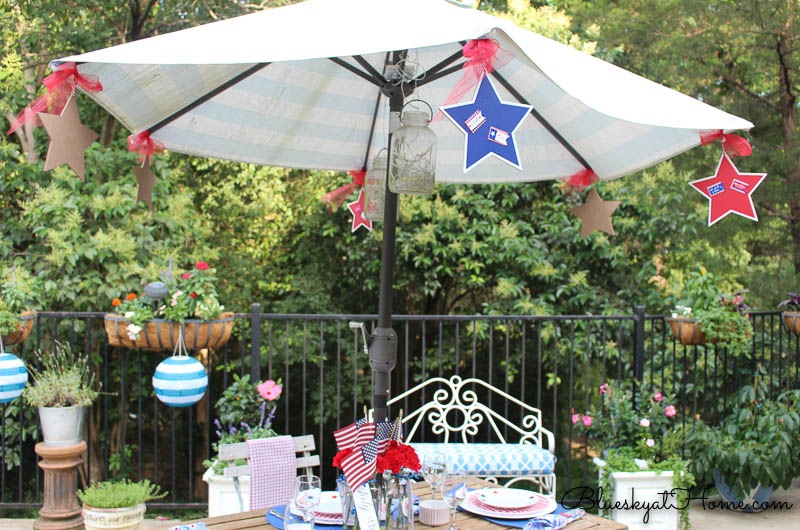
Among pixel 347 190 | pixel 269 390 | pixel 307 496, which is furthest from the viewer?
pixel 269 390

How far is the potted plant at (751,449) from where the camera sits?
3.93 meters

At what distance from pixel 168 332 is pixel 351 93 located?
158 centimetres

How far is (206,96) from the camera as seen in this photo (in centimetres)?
265

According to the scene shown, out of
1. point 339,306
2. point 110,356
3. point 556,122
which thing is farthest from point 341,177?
point 556,122

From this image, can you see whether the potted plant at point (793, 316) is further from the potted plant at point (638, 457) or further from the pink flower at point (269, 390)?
the pink flower at point (269, 390)

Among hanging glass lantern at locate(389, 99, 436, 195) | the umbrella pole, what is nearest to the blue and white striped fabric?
hanging glass lantern at locate(389, 99, 436, 195)

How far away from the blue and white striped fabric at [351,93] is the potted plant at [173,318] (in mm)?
918

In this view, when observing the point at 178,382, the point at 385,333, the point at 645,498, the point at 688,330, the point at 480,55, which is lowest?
the point at 645,498

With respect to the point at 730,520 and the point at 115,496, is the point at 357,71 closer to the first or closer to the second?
the point at 115,496

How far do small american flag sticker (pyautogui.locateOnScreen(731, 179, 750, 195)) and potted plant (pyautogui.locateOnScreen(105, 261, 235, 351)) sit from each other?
2476mm

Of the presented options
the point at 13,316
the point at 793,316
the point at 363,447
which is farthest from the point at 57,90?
the point at 793,316

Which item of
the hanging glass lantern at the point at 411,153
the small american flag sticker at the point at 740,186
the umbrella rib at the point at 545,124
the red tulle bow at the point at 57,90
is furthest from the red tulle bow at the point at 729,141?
the red tulle bow at the point at 57,90

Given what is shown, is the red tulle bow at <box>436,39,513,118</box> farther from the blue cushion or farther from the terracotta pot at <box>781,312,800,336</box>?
the terracotta pot at <box>781,312,800,336</box>

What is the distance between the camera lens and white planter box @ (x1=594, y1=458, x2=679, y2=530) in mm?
3660
